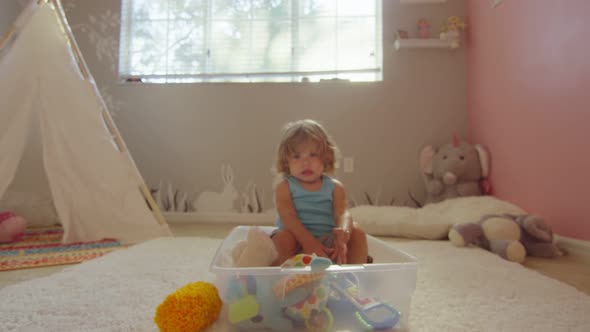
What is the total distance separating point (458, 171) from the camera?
2277mm

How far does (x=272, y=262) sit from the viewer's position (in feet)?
2.79

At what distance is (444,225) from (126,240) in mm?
1626

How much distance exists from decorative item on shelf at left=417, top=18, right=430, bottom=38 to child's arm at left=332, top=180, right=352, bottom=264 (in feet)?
6.47

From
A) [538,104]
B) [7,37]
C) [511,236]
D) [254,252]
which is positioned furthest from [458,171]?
[7,37]

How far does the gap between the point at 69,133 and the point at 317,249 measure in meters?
1.60

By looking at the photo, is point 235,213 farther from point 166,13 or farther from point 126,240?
point 166,13

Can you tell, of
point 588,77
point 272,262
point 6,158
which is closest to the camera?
point 272,262

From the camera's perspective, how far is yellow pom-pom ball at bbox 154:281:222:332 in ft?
2.14

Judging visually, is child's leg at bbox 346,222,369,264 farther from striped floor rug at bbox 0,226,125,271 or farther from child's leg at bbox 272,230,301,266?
striped floor rug at bbox 0,226,125,271

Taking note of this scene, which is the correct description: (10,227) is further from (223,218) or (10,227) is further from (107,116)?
(223,218)

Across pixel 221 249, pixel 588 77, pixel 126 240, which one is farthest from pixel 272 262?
pixel 588 77

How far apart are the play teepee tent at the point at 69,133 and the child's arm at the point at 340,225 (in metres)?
1.20

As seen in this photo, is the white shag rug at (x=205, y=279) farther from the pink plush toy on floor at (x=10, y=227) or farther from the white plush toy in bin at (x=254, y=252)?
the pink plush toy on floor at (x=10, y=227)

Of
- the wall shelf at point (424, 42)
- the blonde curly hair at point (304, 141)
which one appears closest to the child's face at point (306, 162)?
the blonde curly hair at point (304, 141)
